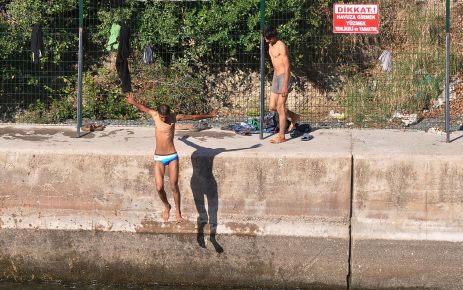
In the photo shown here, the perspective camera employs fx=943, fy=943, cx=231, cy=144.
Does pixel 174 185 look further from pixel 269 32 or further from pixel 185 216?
pixel 269 32

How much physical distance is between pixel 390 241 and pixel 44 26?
695 cm

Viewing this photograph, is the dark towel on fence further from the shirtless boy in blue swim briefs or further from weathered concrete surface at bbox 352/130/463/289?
weathered concrete surface at bbox 352/130/463/289

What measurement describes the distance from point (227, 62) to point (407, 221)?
4481 mm

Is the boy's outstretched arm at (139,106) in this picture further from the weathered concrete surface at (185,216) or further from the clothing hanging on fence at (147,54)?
the clothing hanging on fence at (147,54)

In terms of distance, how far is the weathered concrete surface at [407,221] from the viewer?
39.2ft

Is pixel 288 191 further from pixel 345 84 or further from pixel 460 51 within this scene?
pixel 460 51

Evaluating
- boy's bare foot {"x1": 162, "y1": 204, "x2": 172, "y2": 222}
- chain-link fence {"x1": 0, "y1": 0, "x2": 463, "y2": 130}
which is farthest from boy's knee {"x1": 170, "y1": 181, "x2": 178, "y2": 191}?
chain-link fence {"x1": 0, "y1": 0, "x2": 463, "y2": 130}

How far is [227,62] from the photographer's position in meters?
15.1

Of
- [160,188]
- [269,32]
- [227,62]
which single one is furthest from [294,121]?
[160,188]

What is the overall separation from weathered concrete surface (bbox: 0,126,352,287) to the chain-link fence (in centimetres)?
203

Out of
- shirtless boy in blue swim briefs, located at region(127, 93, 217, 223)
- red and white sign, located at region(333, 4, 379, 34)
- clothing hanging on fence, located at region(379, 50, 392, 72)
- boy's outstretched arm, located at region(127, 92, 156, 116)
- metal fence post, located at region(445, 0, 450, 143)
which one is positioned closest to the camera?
shirtless boy in blue swim briefs, located at region(127, 93, 217, 223)

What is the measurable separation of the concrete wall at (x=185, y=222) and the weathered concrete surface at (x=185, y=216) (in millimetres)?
13

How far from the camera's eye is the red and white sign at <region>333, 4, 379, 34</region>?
13.6 metres

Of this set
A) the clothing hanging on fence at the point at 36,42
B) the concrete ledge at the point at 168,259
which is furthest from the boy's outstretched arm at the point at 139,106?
the clothing hanging on fence at the point at 36,42
